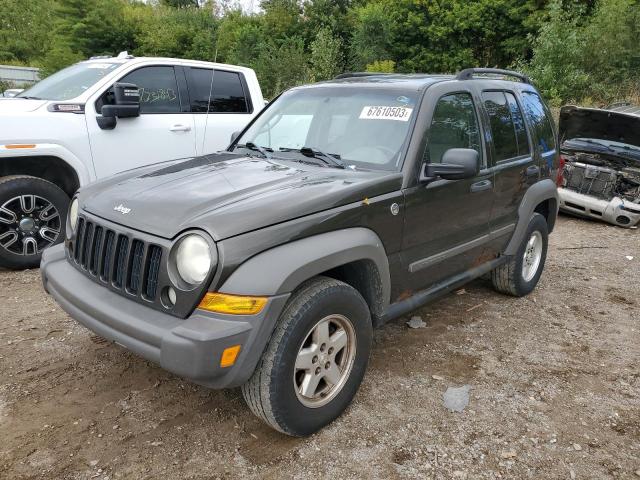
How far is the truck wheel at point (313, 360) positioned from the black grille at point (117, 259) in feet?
2.13

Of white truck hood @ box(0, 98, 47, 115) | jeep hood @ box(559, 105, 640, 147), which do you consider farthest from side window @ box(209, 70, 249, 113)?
jeep hood @ box(559, 105, 640, 147)

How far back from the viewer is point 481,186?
369 cm

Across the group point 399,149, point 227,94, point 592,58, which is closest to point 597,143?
point 227,94

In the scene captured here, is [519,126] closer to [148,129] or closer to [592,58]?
[148,129]

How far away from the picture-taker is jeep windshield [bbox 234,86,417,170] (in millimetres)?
3211

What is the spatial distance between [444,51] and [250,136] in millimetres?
27871

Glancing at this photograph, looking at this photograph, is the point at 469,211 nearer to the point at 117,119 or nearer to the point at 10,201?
the point at 117,119

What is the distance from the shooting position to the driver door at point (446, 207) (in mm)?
3172

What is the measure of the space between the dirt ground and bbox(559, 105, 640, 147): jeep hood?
4.47m

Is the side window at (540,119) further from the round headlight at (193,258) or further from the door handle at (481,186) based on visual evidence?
the round headlight at (193,258)

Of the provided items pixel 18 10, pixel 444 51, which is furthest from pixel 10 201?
pixel 18 10

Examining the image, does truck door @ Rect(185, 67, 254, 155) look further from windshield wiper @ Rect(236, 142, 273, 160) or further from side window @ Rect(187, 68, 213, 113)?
windshield wiper @ Rect(236, 142, 273, 160)

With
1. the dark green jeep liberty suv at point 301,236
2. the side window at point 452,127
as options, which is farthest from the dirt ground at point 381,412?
the side window at point 452,127

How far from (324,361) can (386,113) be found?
165 cm
